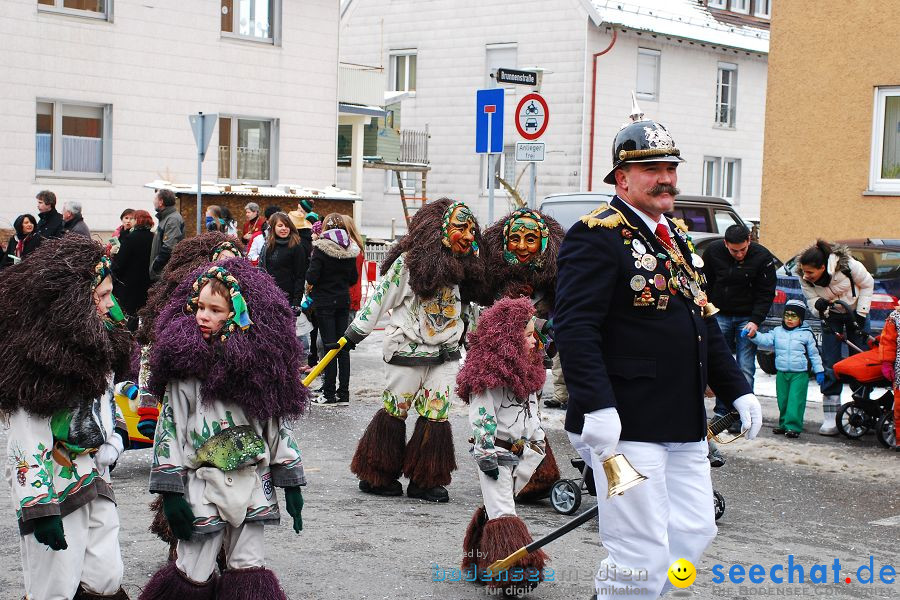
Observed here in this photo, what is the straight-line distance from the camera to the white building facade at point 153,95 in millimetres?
20594

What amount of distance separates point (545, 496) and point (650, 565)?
330 centimetres

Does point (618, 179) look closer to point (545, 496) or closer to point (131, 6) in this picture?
point (545, 496)

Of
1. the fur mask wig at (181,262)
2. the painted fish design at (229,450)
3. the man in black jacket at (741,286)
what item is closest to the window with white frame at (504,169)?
the man in black jacket at (741,286)

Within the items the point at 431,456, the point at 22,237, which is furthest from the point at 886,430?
the point at 22,237

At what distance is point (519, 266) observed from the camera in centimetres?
729

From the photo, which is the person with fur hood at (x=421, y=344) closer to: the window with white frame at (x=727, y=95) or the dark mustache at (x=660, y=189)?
the dark mustache at (x=660, y=189)

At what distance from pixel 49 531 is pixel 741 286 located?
24.7 ft

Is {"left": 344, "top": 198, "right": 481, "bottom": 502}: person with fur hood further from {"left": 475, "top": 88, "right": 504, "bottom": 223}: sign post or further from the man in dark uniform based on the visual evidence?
{"left": 475, "top": 88, "right": 504, "bottom": 223}: sign post

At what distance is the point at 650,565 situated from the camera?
4188 millimetres

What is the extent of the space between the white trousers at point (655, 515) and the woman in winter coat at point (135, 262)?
9.65 m

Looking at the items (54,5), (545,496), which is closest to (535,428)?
(545,496)

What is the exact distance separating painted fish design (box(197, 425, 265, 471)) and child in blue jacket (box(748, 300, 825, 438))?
667cm

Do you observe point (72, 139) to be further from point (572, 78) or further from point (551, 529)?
point (551, 529)

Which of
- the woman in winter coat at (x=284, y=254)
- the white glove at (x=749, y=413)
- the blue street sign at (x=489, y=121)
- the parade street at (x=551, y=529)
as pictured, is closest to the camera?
the white glove at (x=749, y=413)
